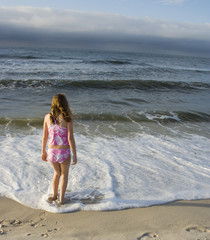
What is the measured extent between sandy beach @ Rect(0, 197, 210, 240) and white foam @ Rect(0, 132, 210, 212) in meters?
0.17

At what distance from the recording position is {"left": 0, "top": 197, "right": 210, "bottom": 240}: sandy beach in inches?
111

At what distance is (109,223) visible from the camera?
3.09 m

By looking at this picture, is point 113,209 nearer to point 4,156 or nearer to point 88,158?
point 88,158

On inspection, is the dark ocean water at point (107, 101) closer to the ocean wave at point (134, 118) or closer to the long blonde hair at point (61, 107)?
the ocean wave at point (134, 118)

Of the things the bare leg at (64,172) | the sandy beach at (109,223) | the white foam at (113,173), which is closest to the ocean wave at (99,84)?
the white foam at (113,173)

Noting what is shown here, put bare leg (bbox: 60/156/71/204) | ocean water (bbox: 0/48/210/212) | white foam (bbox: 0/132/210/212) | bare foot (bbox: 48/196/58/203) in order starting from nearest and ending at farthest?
bare leg (bbox: 60/156/71/204)
bare foot (bbox: 48/196/58/203)
white foam (bbox: 0/132/210/212)
ocean water (bbox: 0/48/210/212)

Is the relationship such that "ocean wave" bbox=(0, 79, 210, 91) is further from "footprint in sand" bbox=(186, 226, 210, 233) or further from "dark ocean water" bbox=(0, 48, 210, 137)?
"footprint in sand" bbox=(186, 226, 210, 233)

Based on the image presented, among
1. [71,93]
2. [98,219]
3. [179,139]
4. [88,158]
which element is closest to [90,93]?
[71,93]

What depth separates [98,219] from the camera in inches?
125

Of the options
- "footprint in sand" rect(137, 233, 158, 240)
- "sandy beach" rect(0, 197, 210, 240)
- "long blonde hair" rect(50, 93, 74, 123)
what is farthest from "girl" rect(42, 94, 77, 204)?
"footprint in sand" rect(137, 233, 158, 240)

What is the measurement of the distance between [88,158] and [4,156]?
5.73ft

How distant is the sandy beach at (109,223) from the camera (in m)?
2.82

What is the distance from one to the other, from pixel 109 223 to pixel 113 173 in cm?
155

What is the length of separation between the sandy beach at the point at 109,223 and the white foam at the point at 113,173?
173 millimetres
